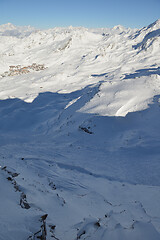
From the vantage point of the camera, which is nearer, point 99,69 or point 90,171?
point 90,171

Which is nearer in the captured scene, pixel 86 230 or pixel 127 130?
pixel 86 230

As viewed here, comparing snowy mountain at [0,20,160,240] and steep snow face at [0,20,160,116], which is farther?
steep snow face at [0,20,160,116]

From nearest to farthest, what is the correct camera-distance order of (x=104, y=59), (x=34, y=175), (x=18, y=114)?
(x=34, y=175), (x=18, y=114), (x=104, y=59)

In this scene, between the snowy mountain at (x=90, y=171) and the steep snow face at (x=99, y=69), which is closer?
the snowy mountain at (x=90, y=171)

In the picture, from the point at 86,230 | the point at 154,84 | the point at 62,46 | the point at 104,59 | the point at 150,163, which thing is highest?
the point at 62,46

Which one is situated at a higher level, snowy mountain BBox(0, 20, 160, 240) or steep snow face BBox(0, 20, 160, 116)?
steep snow face BBox(0, 20, 160, 116)

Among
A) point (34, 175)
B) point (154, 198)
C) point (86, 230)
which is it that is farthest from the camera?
point (34, 175)

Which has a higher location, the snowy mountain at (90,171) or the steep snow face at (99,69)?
the steep snow face at (99,69)

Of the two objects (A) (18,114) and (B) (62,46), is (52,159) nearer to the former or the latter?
(A) (18,114)

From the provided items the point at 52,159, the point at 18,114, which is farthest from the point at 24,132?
the point at 52,159

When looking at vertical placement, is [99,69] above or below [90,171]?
above

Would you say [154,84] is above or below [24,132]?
above
